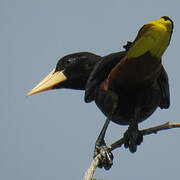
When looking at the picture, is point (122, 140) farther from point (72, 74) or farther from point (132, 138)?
point (72, 74)

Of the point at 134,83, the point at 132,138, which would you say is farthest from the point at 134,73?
the point at 132,138

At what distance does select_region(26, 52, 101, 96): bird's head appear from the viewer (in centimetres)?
135

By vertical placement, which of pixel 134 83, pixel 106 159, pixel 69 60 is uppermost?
pixel 69 60

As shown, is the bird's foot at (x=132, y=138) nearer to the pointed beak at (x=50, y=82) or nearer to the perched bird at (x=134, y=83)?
the perched bird at (x=134, y=83)

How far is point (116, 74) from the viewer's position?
3.95 ft

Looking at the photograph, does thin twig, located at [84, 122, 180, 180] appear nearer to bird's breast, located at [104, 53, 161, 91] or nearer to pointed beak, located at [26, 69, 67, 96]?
bird's breast, located at [104, 53, 161, 91]

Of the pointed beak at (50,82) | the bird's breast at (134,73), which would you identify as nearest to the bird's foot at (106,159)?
the bird's breast at (134,73)

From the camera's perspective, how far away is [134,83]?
3.93ft

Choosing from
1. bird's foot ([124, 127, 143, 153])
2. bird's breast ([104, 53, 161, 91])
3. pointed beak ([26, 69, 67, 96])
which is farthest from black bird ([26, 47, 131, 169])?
bird's foot ([124, 127, 143, 153])

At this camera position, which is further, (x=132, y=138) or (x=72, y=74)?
(x=72, y=74)

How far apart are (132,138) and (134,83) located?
0.18m

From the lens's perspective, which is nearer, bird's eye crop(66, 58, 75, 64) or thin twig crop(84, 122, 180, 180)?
thin twig crop(84, 122, 180, 180)

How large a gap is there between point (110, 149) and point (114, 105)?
5.5 inches

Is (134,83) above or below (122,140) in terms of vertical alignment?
above
